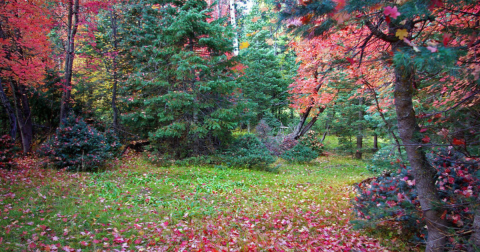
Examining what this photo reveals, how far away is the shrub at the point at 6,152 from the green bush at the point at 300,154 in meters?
11.0

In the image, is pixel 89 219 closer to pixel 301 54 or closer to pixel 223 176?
pixel 223 176

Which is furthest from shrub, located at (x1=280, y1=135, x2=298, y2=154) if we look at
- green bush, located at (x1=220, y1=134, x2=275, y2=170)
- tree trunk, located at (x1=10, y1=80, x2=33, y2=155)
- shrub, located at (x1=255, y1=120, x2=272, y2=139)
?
tree trunk, located at (x1=10, y1=80, x2=33, y2=155)

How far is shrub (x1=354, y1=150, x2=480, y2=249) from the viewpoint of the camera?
10.8 ft

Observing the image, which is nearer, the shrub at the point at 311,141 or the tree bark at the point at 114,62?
the tree bark at the point at 114,62

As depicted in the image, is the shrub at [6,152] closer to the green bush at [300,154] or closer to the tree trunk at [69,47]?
the tree trunk at [69,47]

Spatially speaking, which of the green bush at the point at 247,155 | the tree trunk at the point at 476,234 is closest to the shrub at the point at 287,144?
the green bush at the point at 247,155

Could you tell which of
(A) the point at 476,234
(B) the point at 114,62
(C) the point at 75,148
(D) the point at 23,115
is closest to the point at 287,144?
(B) the point at 114,62

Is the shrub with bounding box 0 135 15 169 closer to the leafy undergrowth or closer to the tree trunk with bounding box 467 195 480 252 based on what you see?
the leafy undergrowth

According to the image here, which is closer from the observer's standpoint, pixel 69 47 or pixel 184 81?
pixel 69 47

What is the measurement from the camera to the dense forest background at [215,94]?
3154 millimetres

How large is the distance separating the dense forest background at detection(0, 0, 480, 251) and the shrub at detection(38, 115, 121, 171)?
45mm

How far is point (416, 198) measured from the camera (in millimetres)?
3900

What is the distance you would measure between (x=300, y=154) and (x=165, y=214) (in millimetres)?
9771

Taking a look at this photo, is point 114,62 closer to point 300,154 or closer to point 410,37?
point 300,154
